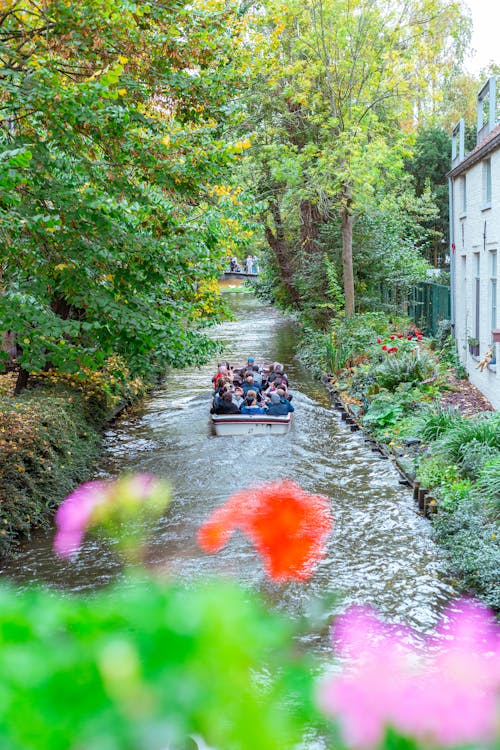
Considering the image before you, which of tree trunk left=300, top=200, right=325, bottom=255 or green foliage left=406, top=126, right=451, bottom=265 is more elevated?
green foliage left=406, top=126, right=451, bottom=265

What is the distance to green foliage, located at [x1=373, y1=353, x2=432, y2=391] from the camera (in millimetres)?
19000

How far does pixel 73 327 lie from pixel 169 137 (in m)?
3.45

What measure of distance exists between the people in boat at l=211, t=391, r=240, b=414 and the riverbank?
2533 millimetres

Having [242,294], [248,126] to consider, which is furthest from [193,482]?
[242,294]

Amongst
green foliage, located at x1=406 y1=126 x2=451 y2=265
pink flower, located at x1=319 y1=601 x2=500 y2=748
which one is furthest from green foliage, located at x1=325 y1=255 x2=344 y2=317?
pink flower, located at x1=319 y1=601 x2=500 y2=748

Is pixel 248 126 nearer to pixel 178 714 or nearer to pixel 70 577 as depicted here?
pixel 70 577

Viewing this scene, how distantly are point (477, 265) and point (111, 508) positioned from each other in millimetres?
11310

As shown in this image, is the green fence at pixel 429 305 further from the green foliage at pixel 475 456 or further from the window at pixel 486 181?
the green foliage at pixel 475 456

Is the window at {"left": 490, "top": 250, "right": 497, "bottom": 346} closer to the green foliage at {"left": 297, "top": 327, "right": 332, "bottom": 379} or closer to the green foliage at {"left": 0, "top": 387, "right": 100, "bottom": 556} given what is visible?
the green foliage at {"left": 297, "top": 327, "right": 332, "bottom": 379}

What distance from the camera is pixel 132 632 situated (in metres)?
0.96

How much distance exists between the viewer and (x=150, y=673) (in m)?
0.87

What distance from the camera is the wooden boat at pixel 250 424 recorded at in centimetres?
1755

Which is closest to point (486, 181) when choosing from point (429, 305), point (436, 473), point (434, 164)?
point (436, 473)

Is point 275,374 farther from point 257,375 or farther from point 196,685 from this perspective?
point 196,685
